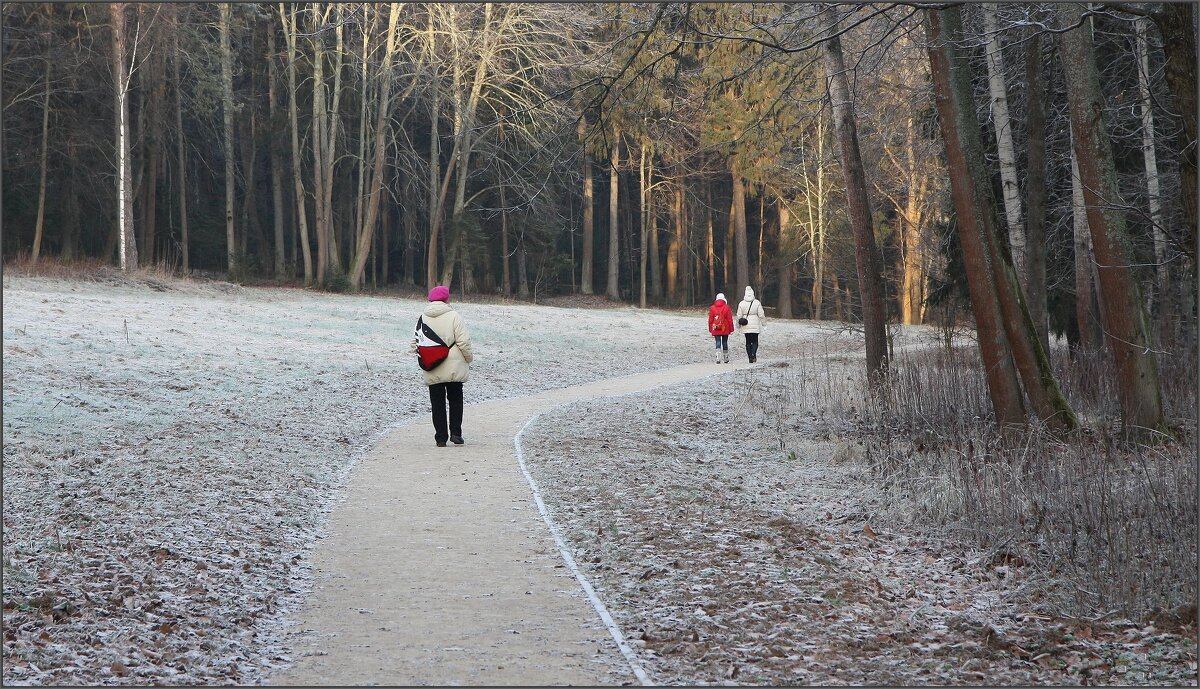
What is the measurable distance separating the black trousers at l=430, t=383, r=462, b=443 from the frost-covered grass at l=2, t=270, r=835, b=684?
1.04 m

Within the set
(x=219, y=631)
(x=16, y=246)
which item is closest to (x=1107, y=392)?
(x=219, y=631)

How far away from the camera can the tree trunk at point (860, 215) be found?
16250 mm

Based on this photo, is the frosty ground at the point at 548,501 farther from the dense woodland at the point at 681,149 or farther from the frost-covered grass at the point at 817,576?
the dense woodland at the point at 681,149

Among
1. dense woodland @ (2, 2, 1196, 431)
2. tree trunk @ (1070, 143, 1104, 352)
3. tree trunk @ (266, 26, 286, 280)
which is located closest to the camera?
dense woodland @ (2, 2, 1196, 431)

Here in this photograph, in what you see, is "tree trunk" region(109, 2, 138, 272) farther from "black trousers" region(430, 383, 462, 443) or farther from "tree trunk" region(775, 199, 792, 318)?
"tree trunk" region(775, 199, 792, 318)

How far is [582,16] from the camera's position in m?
33.8

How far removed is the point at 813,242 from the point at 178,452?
37.4 m

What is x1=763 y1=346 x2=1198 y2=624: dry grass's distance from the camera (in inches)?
265

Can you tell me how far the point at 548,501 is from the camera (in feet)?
32.6

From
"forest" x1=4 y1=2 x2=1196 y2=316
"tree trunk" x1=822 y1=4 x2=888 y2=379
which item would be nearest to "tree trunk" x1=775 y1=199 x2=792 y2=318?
"forest" x1=4 y1=2 x2=1196 y2=316

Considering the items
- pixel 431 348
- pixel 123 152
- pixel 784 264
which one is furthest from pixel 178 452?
pixel 784 264

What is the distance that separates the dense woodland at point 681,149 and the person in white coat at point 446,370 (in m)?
2.15

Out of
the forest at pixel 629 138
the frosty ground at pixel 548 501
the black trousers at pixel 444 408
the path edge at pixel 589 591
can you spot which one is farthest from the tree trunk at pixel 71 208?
the path edge at pixel 589 591

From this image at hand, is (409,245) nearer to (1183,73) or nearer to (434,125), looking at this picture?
(434,125)
